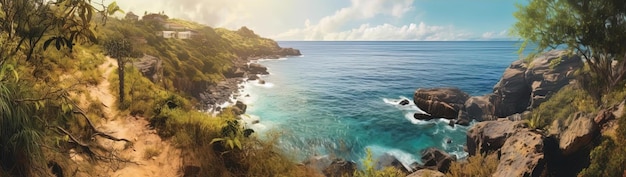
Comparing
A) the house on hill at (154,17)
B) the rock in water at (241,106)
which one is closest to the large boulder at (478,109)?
the rock in water at (241,106)

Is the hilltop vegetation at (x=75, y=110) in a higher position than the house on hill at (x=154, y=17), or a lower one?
lower

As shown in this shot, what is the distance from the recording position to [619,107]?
7.47 m

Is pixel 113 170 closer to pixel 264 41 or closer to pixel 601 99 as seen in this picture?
pixel 601 99

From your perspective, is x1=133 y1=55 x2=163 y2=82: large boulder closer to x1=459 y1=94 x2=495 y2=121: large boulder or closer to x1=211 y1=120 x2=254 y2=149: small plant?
x1=211 y1=120 x2=254 y2=149: small plant

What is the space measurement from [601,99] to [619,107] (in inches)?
142

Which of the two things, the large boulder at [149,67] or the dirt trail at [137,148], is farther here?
the large boulder at [149,67]

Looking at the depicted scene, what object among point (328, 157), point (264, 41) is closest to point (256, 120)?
point (328, 157)

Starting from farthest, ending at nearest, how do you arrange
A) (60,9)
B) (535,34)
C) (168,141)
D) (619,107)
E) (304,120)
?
(304,120), (535,34), (619,107), (168,141), (60,9)

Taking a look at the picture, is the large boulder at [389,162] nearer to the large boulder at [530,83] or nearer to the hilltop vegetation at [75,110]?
the hilltop vegetation at [75,110]

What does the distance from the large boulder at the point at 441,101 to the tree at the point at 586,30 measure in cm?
647

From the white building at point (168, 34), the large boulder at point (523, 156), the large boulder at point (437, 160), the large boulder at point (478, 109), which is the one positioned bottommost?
the large boulder at point (437, 160)

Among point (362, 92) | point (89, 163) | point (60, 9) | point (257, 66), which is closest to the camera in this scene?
point (60, 9)

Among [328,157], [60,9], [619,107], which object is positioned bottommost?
[328,157]

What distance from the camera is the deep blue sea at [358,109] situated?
13.2 meters
